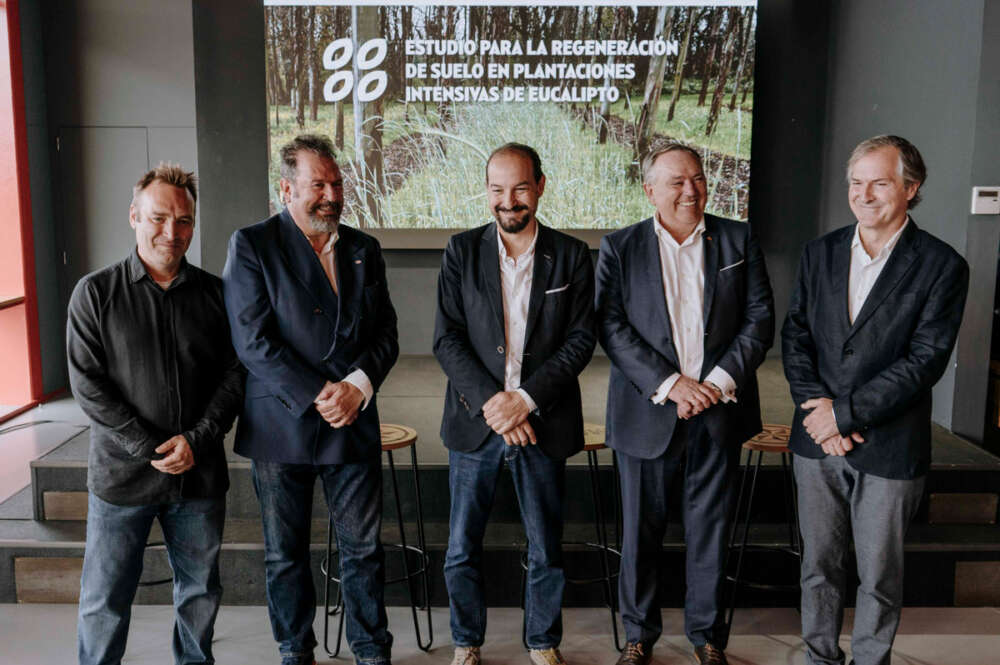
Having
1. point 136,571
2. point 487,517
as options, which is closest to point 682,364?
point 487,517

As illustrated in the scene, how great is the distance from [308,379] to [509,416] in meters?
0.65

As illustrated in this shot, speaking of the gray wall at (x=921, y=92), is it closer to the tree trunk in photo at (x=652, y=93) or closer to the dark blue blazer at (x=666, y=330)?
the tree trunk in photo at (x=652, y=93)

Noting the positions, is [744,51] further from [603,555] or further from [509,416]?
[509,416]

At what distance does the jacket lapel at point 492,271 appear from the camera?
9.54ft

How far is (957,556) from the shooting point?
367 cm

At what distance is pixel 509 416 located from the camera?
9.26ft

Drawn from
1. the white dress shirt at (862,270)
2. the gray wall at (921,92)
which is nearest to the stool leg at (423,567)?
the white dress shirt at (862,270)

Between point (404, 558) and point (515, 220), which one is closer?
point (515, 220)

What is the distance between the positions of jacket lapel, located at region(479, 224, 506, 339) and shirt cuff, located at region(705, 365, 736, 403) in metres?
0.71

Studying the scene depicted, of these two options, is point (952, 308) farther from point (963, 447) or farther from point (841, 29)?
point (841, 29)

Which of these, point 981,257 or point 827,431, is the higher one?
point 981,257

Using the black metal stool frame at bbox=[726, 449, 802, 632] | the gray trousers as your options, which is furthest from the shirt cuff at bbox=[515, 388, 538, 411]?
the black metal stool frame at bbox=[726, 449, 802, 632]

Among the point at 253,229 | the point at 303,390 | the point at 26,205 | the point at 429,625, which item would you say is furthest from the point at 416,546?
the point at 26,205

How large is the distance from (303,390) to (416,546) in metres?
1.23
